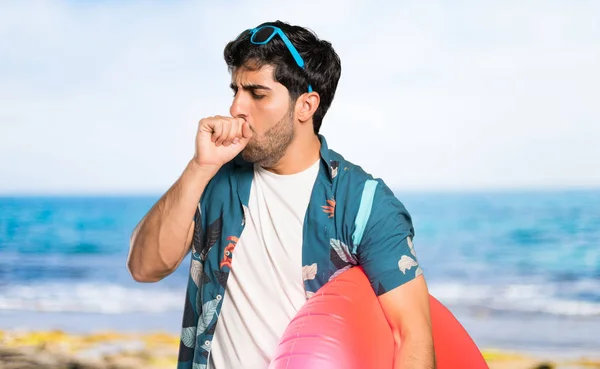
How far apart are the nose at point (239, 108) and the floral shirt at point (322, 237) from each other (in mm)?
197

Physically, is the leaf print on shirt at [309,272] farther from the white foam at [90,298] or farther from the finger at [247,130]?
the white foam at [90,298]

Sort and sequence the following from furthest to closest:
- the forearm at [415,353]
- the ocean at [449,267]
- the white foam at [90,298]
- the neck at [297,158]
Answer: the white foam at [90,298]
the ocean at [449,267]
the neck at [297,158]
the forearm at [415,353]

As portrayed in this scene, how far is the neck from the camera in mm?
2256

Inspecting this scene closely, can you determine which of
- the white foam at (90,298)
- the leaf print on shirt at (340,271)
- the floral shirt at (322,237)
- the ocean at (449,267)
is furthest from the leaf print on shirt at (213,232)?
the white foam at (90,298)

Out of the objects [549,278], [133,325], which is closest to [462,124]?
[549,278]

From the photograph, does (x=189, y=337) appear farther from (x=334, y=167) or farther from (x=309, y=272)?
(x=334, y=167)

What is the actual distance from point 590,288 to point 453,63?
5537 millimetres

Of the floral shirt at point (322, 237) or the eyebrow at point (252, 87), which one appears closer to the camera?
the floral shirt at point (322, 237)

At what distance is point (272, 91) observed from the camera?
2.21m

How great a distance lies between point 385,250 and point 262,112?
20.6 inches

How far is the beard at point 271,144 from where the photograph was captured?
219 centimetres

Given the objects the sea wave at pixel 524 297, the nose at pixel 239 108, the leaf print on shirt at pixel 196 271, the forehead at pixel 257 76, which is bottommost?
the leaf print on shirt at pixel 196 271

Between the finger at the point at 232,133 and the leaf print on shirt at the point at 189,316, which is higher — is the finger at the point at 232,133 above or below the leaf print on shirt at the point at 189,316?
above

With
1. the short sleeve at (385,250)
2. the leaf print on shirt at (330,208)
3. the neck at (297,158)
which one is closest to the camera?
the short sleeve at (385,250)
